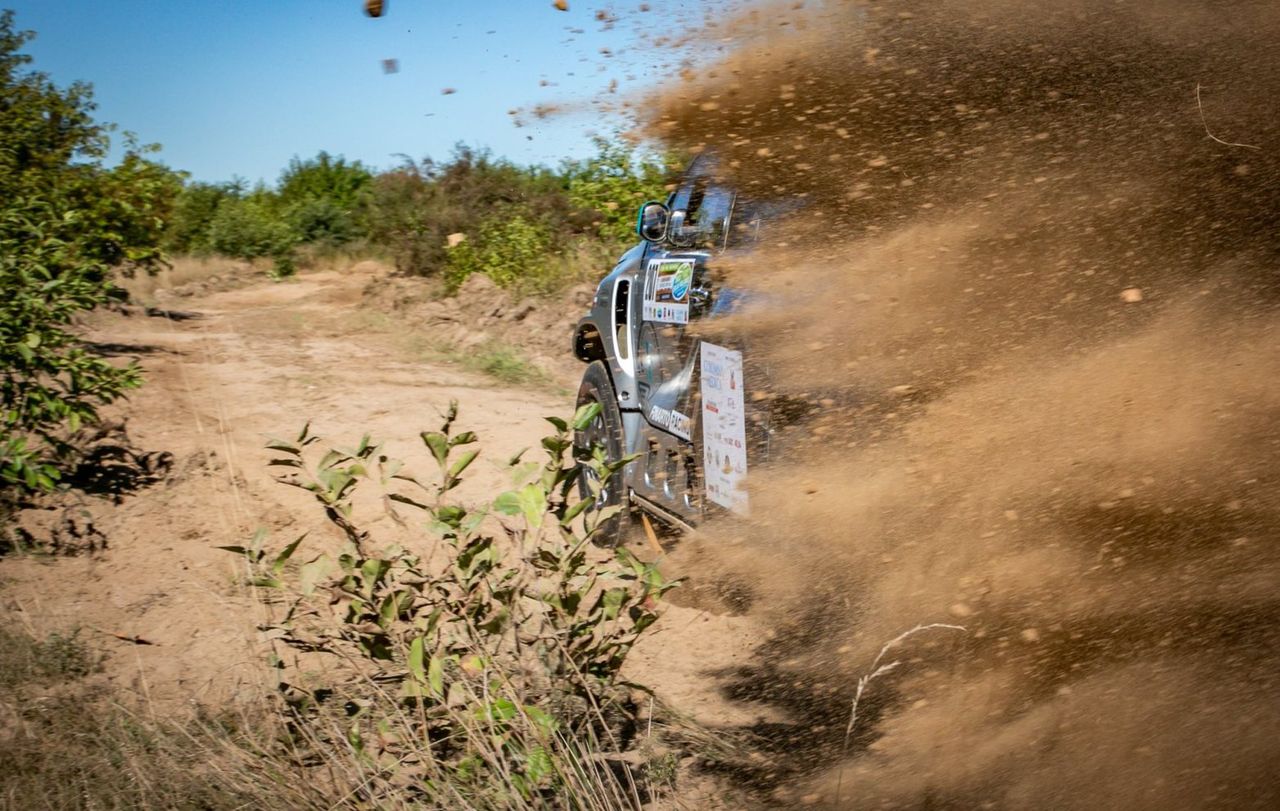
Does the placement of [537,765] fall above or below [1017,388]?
below

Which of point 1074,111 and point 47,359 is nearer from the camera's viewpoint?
point 1074,111

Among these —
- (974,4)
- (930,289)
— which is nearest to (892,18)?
(974,4)

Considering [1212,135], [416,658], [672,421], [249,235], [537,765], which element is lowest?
[537,765]

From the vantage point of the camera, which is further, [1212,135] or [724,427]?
[724,427]

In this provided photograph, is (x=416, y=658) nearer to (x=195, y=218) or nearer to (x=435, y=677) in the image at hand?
(x=435, y=677)

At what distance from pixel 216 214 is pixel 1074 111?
26.6 metres

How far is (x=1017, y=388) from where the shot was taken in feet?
11.7

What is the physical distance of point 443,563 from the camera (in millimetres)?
5332

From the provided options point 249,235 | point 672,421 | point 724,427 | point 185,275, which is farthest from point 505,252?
point 249,235

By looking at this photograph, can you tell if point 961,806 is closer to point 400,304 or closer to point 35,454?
point 35,454

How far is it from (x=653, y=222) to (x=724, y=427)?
134cm

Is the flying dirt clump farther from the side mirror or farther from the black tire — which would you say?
the black tire

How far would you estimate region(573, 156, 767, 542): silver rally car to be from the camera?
13.9 feet

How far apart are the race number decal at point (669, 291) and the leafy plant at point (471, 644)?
5.36 feet
